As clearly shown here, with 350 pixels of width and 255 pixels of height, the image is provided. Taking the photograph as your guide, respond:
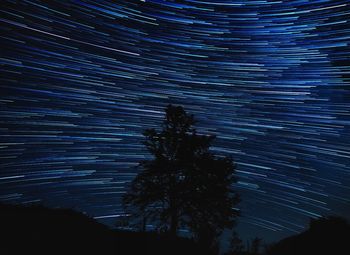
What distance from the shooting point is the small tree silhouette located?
20.9m

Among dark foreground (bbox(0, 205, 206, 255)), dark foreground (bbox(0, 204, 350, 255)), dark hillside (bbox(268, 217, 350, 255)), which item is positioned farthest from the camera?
dark hillside (bbox(268, 217, 350, 255))

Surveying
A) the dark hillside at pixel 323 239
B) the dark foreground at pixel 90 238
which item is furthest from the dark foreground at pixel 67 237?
the dark hillside at pixel 323 239

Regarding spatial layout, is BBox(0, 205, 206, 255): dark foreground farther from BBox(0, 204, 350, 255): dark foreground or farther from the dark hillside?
the dark hillside

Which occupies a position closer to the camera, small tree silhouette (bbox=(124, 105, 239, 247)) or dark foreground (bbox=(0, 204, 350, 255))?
dark foreground (bbox=(0, 204, 350, 255))

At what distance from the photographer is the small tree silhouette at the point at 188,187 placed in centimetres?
2091

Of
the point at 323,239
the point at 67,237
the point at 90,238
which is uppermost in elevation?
the point at 67,237

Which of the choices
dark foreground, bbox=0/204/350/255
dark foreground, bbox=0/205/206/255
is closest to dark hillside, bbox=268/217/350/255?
dark foreground, bbox=0/204/350/255

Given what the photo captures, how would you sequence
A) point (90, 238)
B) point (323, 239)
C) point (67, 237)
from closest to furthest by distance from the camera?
point (67, 237), point (90, 238), point (323, 239)

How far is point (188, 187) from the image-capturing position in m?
20.9

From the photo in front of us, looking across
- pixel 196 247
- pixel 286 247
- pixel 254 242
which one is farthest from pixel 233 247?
pixel 196 247

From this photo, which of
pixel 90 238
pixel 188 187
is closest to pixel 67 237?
pixel 90 238

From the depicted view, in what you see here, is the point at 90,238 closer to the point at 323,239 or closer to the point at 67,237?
the point at 67,237

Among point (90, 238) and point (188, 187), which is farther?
point (188, 187)

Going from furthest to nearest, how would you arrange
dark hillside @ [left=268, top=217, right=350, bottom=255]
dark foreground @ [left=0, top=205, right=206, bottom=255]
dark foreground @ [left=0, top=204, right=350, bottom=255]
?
dark hillside @ [left=268, top=217, right=350, bottom=255] < dark foreground @ [left=0, top=204, right=350, bottom=255] < dark foreground @ [left=0, top=205, right=206, bottom=255]
